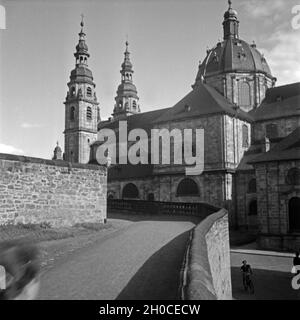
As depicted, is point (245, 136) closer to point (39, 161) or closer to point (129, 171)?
point (129, 171)

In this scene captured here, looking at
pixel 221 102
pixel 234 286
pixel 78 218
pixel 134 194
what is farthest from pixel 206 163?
pixel 78 218

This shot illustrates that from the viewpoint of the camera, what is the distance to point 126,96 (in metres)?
68.9

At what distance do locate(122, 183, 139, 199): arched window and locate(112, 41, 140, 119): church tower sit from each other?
1053 inches

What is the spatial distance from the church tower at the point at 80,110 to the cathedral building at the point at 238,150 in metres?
12.4

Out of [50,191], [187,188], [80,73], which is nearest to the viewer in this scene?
[50,191]

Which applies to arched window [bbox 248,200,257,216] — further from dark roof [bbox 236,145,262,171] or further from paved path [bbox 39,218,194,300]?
paved path [bbox 39,218,194,300]

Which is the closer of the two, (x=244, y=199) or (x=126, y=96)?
(x=244, y=199)

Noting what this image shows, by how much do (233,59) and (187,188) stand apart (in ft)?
56.4

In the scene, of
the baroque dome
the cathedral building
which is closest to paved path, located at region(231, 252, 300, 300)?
the cathedral building

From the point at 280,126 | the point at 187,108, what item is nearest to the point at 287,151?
the point at 280,126

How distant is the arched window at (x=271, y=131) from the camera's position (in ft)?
125

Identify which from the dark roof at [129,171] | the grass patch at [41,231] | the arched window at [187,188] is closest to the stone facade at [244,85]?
the arched window at [187,188]

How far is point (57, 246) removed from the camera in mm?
12016

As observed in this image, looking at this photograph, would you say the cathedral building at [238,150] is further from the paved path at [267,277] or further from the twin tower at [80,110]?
the twin tower at [80,110]
